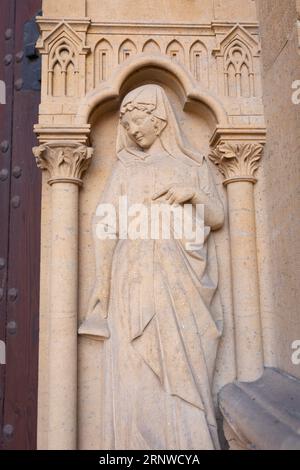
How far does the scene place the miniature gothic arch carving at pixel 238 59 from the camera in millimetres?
2557

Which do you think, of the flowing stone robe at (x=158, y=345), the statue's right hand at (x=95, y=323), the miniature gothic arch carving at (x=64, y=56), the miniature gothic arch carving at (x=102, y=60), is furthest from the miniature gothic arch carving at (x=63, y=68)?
the statue's right hand at (x=95, y=323)

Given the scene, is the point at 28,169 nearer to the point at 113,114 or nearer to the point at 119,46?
the point at 113,114

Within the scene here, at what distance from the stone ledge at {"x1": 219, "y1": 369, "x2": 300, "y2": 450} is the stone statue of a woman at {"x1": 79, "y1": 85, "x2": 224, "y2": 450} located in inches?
Answer: 5.5

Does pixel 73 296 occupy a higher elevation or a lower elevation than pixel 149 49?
lower

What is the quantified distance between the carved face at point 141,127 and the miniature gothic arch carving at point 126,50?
38 centimetres

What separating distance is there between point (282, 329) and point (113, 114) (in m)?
1.54

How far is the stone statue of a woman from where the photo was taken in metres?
2.14

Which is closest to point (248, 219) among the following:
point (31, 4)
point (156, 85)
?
point (156, 85)

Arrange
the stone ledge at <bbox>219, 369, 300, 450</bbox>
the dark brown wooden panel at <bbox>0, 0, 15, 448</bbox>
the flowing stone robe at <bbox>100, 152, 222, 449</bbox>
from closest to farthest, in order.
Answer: the stone ledge at <bbox>219, 369, 300, 450</bbox> → the flowing stone robe at <bbox>100, 152, 222, 449</bbox> → the dark brown wooden panel at <bbox>0, 0, 15, 448</bbox>

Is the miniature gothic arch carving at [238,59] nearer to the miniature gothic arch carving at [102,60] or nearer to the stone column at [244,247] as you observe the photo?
the stone column at [244,247]

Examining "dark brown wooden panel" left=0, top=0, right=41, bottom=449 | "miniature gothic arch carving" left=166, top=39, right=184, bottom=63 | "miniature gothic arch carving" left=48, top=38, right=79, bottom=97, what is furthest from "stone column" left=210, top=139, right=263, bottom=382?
"dark brown wooden panel" left=0, top=0, right=41, bottom=449

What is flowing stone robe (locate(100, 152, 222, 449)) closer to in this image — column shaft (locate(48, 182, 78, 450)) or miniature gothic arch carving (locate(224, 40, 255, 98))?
column shaft (locate(48, 182, 78, 450))

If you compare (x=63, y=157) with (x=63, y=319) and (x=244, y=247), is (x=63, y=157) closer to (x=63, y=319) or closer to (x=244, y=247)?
(x=63, y=319)
